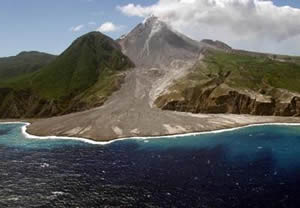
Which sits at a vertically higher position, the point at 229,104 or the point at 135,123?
the point at 229,104

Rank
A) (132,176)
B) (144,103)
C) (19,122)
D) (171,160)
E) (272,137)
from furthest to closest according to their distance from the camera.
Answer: (19,122), (144,103), (272,137), (171,160), (132,176)

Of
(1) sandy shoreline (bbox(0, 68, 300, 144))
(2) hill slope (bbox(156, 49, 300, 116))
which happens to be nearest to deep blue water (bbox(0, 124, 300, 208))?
(1) sandy shoreline (bbox(0, 68, 300, 144))

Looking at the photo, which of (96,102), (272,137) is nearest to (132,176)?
(272,137)

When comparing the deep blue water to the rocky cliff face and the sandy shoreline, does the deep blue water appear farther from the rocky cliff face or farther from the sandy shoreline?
the rocky cliff face

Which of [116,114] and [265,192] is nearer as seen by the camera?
[265,192]

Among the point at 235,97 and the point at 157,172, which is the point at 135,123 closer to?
the point at 235,97

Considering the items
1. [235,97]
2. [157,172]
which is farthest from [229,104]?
[157,172]

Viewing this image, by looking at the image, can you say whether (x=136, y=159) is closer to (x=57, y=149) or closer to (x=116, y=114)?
(x=57, y=149)

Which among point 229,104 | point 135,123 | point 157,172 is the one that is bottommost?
point 157,172
